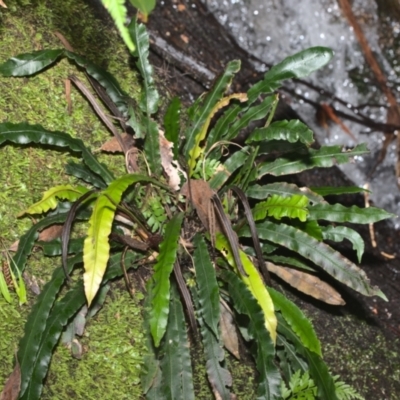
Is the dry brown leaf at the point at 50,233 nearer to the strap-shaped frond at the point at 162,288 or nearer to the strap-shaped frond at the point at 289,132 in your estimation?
the strap-shaped frond at the point at 162,288

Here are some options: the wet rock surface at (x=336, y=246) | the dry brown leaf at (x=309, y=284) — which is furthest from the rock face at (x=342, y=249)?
the dry brown leaf at (x=309, y=284)

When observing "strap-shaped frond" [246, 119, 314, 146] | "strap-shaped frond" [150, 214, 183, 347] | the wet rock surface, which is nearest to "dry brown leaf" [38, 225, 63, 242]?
"strap-shaped frond" [150, 214, 183, 347]

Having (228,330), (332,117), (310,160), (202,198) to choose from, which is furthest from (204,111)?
(332,117)

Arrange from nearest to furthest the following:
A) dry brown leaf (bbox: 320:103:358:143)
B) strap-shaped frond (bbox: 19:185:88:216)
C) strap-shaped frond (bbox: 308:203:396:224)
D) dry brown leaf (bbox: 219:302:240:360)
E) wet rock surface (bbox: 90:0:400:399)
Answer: strap-shaped frond (bbox: 19:185:88:216) → strap-shaped frond (bbox: 308:203:396:224) → dry brown leaf (bbox: 219:302:240:360) → wet rock surface (bbox: 90:0:400:399) → dry brown leaf (bbox: 320:103:358:143)

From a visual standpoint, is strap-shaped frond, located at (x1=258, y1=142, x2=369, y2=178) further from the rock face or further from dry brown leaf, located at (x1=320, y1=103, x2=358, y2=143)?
dry brown leaf, located at (x1=320, y1=103, x2=358, y2=143)

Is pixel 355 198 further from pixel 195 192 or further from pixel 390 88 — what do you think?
pixel 195 192

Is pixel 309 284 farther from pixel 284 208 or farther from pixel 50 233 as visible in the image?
pixel 50 233

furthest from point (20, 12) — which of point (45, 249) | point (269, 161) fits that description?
point (269, 161)
